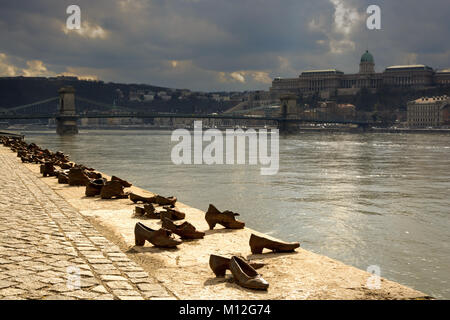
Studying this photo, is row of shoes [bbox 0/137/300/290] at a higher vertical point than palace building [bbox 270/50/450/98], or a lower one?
lower

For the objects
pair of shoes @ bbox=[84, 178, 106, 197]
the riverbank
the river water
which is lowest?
the river water

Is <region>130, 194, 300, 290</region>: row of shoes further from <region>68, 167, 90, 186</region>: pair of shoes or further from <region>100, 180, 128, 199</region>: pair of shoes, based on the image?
<region>68, 167, 90, 186</region>: pair of shoes

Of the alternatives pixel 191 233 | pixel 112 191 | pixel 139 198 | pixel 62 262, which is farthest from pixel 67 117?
pixel 62 262

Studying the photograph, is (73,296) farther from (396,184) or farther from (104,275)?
(396,184)

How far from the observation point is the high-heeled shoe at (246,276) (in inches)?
171

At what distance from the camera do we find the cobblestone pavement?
4.07m

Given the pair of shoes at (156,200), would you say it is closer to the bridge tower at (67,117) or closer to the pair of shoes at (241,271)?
the pair of shoes at (241,271)

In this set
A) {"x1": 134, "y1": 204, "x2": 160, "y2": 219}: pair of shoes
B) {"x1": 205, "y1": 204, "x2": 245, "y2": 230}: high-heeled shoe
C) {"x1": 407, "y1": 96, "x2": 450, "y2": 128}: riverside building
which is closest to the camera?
{"x1": 205, "y1": 204, "x2": 245, "y2": 230}: high-heeled shoe

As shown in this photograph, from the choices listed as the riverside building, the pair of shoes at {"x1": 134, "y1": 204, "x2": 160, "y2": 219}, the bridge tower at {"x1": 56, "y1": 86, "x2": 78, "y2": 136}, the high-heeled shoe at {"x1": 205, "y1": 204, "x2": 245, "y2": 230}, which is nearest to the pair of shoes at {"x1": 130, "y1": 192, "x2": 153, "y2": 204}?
the pair of shoes at {"x1": 134, "y1": 204, "x2": 160, "y2": 219}

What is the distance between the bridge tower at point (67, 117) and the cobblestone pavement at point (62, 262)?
75158 mm

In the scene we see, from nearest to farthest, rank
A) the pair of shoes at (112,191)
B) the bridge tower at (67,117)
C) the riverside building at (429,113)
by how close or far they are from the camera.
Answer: the pair of shoes at (112,191)
the bridge tower at (67,117)
the riverside building at (429,113)

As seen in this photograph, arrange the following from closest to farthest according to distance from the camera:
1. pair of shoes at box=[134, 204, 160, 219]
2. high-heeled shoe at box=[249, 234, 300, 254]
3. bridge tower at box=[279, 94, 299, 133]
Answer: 1. high-heeled shoe at box=[249, 234, 300, 254]
2. pair of shoes at box=[134, 204, 160, 219]
3. bridge tower at box=[279, 94, 299, 133]

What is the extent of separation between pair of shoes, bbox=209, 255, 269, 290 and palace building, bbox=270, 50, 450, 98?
156756 millimetres

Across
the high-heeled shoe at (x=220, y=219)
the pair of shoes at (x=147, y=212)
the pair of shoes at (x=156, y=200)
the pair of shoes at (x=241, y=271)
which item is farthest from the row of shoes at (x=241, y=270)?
the pair of shoes at (x=156, y=200)
